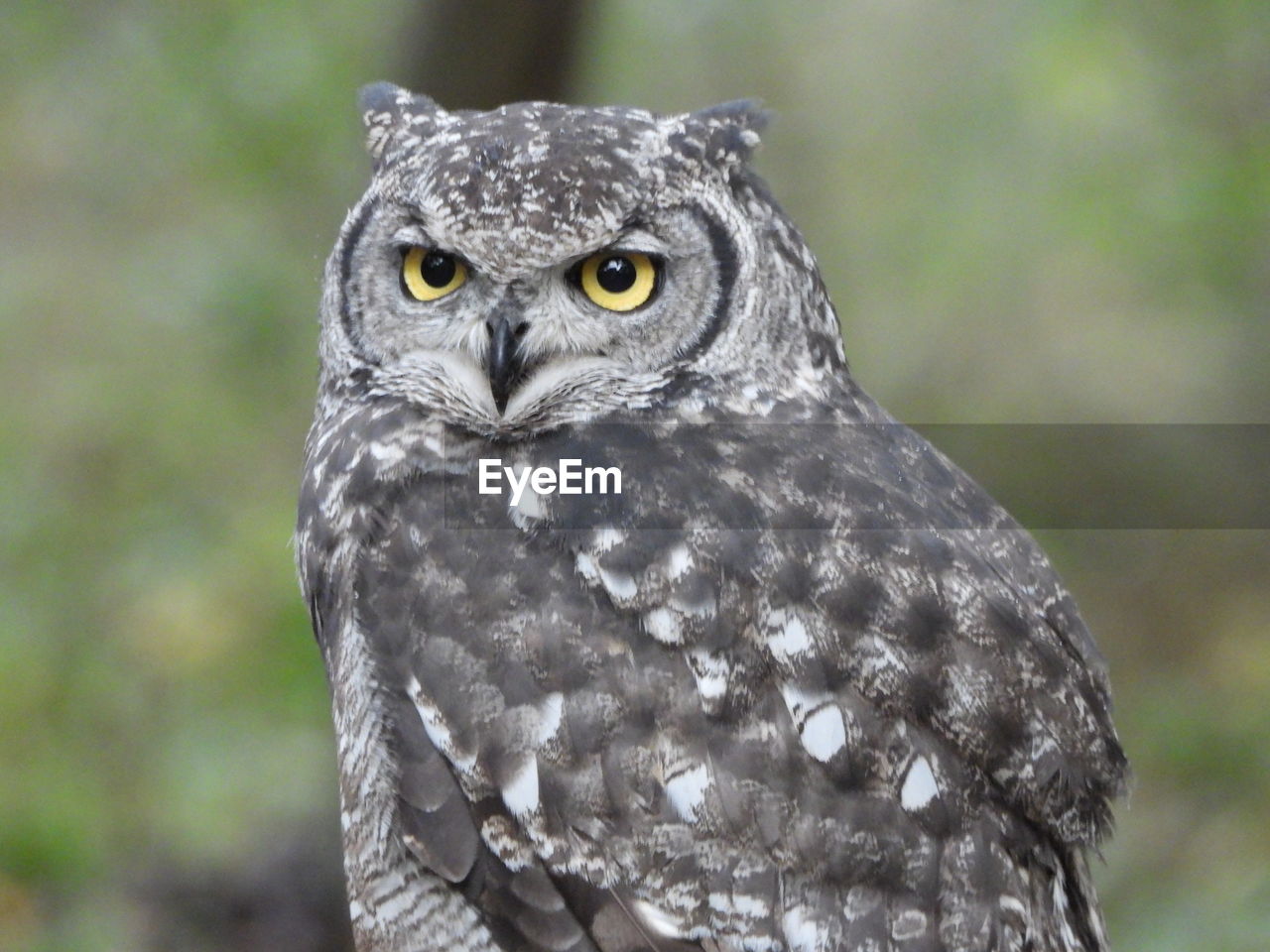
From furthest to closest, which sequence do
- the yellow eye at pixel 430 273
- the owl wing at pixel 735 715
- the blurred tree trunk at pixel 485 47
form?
the blurred tree trunk at pixel 485 47
the yellow eye at pixel 430 273
the owl wing at pixel 735 715

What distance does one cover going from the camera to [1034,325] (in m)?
5.55

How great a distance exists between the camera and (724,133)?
87.9 inches

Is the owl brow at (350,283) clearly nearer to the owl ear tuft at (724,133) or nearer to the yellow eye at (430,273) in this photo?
the yellow eye at (430,273)

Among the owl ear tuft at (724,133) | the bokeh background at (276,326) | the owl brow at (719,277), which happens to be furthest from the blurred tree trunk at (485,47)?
the owl brow at (719,277)

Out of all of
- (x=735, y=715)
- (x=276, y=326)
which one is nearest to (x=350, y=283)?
(x=735, y=715)

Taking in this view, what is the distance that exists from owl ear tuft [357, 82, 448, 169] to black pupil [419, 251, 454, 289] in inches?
8.6

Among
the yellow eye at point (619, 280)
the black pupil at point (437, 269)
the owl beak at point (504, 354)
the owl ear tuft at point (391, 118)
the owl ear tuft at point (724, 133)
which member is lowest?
the owl beak at point (504, 354)

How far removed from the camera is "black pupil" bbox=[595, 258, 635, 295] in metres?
2.14

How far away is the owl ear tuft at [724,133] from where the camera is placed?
86.7 inches

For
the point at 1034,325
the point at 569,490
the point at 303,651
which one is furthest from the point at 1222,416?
the point at 569,490

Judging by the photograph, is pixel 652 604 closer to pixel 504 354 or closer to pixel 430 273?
pixel 504 354

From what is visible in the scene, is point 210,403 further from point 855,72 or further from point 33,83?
point 855,72

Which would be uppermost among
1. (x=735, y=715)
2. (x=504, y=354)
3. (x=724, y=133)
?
(x=724, y=133)

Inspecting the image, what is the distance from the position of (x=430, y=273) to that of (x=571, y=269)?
238 millimetres
